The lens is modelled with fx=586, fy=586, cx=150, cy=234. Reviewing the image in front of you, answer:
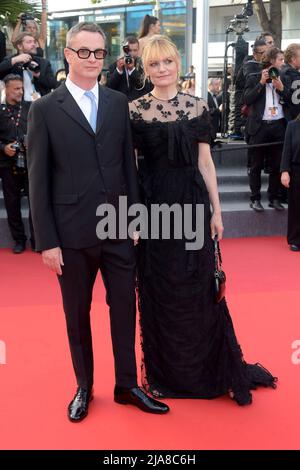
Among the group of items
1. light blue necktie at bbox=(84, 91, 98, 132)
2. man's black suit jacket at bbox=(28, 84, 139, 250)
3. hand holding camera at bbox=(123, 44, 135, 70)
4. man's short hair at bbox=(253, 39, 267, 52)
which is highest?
man's short hair at bbox=(253, 39, 267, 52)

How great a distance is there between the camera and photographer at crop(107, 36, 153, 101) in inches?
246

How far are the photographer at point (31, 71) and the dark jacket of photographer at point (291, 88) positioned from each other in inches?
101

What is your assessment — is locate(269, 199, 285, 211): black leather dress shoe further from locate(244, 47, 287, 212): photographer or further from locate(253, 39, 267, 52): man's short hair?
locate(253, 39, 267, 52): man's short hair

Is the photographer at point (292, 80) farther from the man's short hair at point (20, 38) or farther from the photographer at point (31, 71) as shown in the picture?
the man's short hair at point (20, 38)

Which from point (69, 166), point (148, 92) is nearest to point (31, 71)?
point (148, 92)

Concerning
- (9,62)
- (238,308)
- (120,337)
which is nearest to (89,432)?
(120,337)

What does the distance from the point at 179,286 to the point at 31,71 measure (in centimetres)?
413

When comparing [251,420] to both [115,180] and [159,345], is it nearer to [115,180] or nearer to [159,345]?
[159,345]

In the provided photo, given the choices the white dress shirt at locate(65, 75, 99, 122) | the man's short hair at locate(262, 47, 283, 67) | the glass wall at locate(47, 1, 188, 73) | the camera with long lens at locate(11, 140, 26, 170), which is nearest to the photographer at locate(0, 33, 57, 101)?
the camera with long lens at locate(11, 140, 26, 170)

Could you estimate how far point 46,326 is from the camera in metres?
4.03

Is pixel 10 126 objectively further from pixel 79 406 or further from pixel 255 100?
pixel 79 406

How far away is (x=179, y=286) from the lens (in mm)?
2912

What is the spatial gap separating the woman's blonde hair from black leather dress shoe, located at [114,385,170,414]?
157 centimetres

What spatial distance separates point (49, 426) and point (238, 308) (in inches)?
77.7
